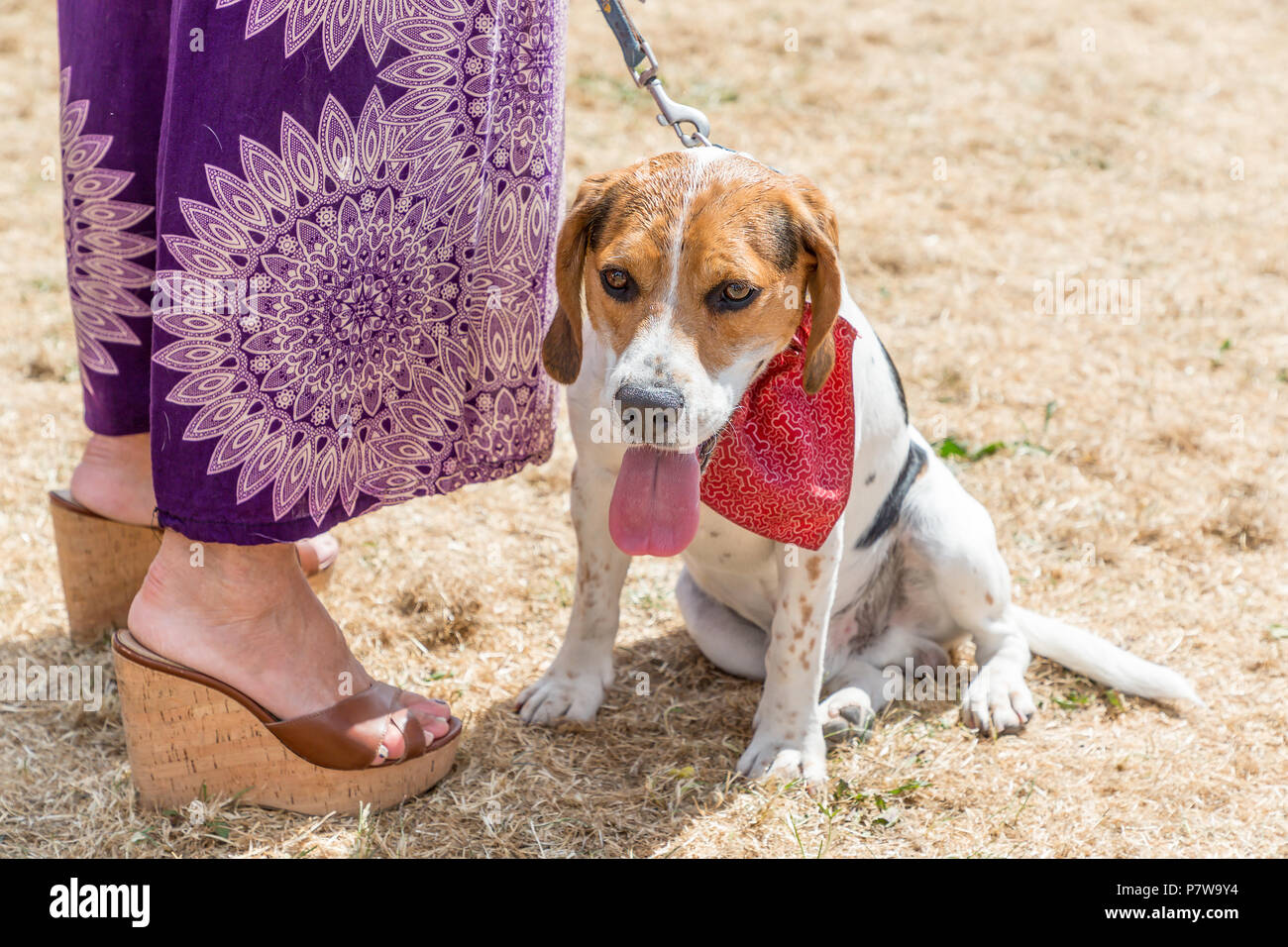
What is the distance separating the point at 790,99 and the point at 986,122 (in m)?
1.33

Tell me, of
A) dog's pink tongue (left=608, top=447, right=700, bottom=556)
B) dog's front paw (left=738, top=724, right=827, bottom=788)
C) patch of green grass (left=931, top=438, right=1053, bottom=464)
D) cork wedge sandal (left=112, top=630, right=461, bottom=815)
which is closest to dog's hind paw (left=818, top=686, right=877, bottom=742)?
dog's front paw (left=738, top=724, right=827, bottom=788)

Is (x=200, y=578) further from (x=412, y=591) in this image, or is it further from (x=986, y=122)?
(x=986, y=122)

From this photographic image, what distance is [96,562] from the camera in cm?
364

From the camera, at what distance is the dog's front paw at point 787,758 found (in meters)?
3.25

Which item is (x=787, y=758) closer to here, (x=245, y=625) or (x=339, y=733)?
(x=339, y=733)

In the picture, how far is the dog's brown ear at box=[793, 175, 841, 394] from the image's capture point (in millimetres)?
2814

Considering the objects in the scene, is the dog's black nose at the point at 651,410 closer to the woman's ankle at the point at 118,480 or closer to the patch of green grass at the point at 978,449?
the woman's ankle at the point at 118,480

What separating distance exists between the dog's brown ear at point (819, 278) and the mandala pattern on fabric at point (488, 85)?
2.09 feet

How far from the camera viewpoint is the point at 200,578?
2.85m

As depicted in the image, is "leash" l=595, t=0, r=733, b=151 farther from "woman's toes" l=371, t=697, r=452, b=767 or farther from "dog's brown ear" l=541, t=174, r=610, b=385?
"woman's toes" l=371, t=697, r=452, b=767

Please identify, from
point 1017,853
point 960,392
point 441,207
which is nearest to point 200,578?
point 441,207

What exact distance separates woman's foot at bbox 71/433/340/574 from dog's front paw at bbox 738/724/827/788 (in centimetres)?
182

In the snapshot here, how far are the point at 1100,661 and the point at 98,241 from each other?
9.87 feet
